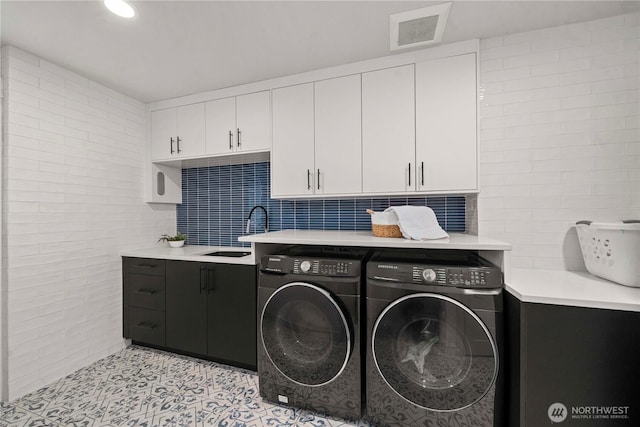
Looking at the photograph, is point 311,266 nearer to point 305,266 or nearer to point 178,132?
point 305,266

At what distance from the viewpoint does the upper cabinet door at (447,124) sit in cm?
178

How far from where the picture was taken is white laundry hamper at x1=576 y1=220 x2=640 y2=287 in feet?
4.01

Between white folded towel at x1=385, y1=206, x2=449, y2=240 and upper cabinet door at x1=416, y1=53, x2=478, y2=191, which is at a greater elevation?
upper cabinet door at x1=416, y1=53, x2=478, y2=191

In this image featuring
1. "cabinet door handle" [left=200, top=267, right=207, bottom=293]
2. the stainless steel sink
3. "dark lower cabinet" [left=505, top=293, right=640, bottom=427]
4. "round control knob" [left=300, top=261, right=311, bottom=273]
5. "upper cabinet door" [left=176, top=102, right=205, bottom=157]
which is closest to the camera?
"dark lower cabinet" [left=505, top=293, right=640, bottom=427]

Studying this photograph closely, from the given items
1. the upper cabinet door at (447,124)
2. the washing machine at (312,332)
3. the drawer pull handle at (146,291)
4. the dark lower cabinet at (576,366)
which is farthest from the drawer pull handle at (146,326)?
the dark lower cabinet at (576,366)

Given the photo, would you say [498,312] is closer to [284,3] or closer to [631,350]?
[631,350]

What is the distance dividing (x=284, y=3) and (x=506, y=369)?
7.31 feet

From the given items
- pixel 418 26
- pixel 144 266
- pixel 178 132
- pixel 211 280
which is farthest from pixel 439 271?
pixel 178 132

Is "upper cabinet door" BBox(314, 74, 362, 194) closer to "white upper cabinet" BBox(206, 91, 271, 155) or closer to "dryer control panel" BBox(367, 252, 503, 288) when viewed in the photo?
"white upper cabinet" BBox(206, 91, 271, 155)

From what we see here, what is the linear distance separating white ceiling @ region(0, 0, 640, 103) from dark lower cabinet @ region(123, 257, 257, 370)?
155 centimetres

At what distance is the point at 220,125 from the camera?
8.00 feet

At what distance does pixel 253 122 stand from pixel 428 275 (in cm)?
184
